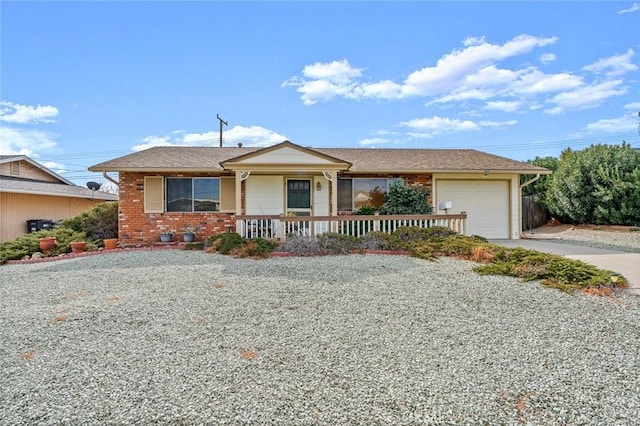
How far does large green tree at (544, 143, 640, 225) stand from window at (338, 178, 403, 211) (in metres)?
7.84

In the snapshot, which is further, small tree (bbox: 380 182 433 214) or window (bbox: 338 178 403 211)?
window (bbox: 338 178 403 211)

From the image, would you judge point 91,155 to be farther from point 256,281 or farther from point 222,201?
point 256,281

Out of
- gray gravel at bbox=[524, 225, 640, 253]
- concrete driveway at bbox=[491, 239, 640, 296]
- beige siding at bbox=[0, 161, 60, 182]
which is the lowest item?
concrete driveway at bbox=[491, 239, 640, 296]

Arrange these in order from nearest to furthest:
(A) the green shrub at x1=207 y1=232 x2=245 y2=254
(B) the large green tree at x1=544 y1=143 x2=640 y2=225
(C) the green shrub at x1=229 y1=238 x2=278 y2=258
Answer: (C) the green shrub at x1=229 y1=238 x2=278 y2=258
(A) the green shrub at x1=207 y1=232 x2=245 y2=254
(B) the large green tree at x1=544 y1=143 x2=640 y2=225

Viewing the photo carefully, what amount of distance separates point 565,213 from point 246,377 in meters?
16.5

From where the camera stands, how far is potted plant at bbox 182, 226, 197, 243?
10.9m

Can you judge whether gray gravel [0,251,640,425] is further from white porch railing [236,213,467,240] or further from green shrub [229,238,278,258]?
white porch railing [236,213,467,240]

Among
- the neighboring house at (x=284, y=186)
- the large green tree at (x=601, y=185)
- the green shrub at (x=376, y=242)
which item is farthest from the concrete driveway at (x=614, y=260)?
the large green tree at (x=601, y=185)

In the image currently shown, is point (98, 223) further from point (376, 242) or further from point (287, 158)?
point (376, 242)

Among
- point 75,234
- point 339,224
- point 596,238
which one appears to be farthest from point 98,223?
point 596,238

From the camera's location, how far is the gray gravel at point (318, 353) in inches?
91.1

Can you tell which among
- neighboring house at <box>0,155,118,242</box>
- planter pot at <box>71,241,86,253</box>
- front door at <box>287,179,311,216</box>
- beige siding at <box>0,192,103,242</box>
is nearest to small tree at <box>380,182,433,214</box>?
front door at <box>287,179,311,216</box>

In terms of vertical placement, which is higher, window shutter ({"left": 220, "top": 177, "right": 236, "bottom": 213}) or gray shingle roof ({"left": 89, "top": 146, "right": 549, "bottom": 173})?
gray shingle roof ({"left": 89, "top": 146, "right": 549, "bottom": 173})

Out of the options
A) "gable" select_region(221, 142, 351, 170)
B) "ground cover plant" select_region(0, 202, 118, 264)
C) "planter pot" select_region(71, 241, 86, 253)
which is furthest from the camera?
"gable" select_region(221, 142, 351, 170)
